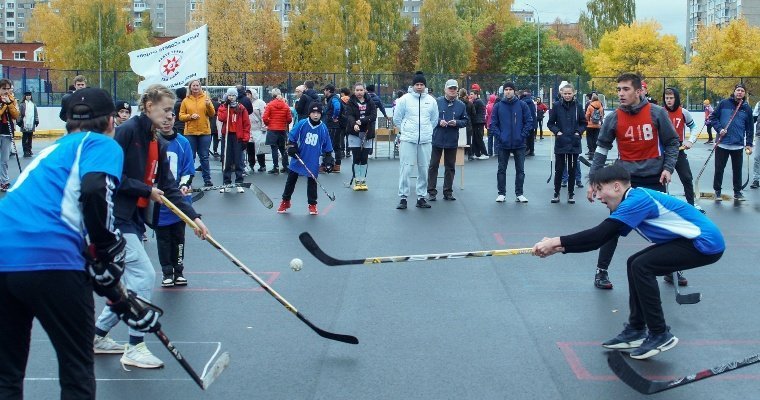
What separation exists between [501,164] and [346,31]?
211 feet

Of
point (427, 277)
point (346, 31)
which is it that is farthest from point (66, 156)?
point (346, 31)

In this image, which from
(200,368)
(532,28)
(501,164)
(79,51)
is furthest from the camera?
(532,28)

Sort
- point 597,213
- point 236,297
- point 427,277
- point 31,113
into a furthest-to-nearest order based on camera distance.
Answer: point 31,113 → point 597,213 → point 427,277 → point 236,297

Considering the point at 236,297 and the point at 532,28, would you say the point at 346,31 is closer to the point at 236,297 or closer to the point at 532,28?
the point at 532,28

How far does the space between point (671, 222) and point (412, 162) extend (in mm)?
8543

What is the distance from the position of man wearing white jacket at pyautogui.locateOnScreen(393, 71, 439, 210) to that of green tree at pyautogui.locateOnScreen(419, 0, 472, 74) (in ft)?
238

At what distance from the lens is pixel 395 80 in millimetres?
40156

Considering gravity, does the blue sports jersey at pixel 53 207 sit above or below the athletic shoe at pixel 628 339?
above

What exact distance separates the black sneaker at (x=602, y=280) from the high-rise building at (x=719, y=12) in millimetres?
84521

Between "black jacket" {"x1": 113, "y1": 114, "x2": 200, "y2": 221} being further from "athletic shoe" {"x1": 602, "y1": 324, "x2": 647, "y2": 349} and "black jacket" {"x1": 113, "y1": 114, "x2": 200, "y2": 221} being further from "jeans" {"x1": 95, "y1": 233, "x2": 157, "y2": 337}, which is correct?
"athletic shoe" {"x1": 602, "y1": 324, "x2": 647, "y2": 349}

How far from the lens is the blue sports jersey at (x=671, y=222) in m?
6.50

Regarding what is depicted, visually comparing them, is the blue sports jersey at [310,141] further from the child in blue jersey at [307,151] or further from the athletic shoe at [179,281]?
the athletic shoe at [179,281]

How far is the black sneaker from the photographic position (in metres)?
8.95

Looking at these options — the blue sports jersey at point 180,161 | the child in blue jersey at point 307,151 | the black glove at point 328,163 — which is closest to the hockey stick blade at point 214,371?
the blue sports jersey at point 180,161
